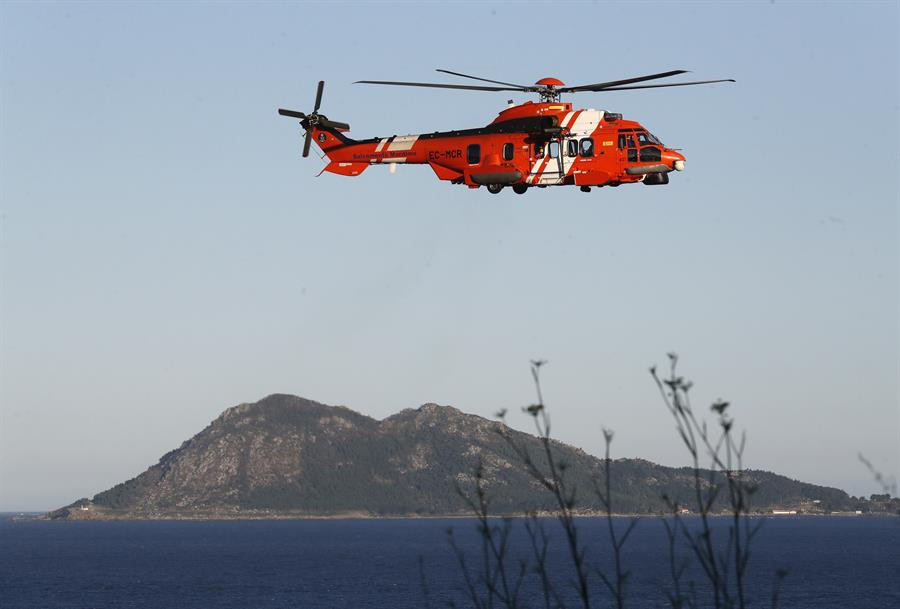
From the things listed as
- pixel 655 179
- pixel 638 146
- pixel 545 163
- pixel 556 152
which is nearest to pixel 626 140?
Result: pixel 638 146

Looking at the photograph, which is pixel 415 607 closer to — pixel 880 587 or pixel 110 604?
pixel 110 604

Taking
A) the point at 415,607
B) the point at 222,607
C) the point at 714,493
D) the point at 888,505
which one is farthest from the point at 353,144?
the point at 222,607

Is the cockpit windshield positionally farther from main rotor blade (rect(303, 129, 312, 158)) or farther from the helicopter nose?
main rotor blade (rect(303, 129, 312, 158))

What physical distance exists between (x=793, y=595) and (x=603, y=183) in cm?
14167

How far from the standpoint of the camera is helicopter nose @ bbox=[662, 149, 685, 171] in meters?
49.1

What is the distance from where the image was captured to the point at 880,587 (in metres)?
188

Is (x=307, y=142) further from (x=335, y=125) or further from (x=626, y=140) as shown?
(x=626, y=140)

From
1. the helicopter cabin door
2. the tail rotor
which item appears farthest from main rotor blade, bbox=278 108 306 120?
the helicopter cabin door

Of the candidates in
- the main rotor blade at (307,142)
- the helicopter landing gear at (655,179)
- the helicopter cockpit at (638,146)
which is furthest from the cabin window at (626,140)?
the main rotor blade at (307,142)

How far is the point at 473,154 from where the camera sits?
166 ft

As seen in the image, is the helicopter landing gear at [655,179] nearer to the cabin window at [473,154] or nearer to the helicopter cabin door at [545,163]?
the helicopter cabin door at [545,163]

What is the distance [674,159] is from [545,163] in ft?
16.6

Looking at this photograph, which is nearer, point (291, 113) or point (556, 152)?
point (556, 152)

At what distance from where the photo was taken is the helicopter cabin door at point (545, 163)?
48.7 metres
